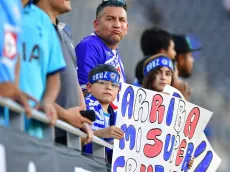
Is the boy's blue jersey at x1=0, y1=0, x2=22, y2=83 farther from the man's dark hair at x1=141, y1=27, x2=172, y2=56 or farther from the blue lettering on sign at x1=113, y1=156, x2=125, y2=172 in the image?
the man's dark hair at x1=141, y1=27, x2=172, y2=56

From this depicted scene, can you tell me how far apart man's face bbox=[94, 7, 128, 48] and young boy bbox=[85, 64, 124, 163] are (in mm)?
683

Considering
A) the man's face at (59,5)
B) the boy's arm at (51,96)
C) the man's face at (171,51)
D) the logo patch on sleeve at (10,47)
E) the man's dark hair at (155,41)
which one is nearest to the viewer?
the logo patch on sleeve at (10,47)

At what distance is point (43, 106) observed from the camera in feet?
15.8

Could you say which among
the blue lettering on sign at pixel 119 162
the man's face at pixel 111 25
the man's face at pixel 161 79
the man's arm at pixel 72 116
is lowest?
the man's arm at pixel 72 116

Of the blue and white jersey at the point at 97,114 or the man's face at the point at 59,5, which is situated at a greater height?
the man's face at the point at 59,5

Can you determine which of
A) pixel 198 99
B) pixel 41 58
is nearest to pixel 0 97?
pixel 41 58

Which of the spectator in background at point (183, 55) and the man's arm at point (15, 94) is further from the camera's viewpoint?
the spectator in background at point (183, 55)

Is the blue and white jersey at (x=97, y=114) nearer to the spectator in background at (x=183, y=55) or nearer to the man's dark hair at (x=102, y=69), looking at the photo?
the man's dark hair at (x=102, y=69)

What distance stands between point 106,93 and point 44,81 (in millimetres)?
1219

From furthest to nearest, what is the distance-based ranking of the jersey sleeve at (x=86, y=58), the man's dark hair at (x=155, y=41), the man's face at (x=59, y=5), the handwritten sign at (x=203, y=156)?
the man's dark hair at (x=155, y=41) → the handwritten sign at (x=203, y=156) → the jersey sleeve at (x=86, y=58) → the man's face at (x=59, y=5)

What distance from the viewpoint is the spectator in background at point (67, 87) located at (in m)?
5.28

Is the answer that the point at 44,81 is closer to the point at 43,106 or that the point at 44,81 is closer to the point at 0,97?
the point at 43,106

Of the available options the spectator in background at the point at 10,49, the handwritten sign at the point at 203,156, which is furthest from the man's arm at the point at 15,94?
the handwritten sign at the point at 203,156

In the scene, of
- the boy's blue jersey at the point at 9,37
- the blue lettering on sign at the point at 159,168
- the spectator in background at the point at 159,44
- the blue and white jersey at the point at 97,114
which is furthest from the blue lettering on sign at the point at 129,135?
the spectator in background at the point at 159,44
